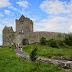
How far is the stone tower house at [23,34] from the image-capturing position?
54.4 metres

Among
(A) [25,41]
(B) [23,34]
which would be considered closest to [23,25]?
(B) [23,34]

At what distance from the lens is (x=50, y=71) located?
10266 millimetres

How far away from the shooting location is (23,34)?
184 ft

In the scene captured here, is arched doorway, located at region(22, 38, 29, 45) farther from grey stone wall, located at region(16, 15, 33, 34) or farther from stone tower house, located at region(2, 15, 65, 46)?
grey stone wall, located at region(16, 15, 33, 34)

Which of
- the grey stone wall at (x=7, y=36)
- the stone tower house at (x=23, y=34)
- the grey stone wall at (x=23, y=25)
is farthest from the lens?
the grey stone wall at (x=23, y=25)

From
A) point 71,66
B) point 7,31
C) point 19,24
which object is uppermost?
point 19,24

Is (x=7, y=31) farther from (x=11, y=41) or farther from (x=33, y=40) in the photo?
(x=33, y=40)

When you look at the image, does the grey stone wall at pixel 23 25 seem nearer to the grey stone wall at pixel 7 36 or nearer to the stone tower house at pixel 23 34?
the stone tower house at pixel 23 34

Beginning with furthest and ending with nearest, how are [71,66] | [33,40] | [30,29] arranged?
[30,29], [33,40], [71,66]

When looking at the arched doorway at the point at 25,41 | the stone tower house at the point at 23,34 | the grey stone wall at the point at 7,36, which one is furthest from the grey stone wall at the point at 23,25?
the arched doorway at the point at 25,41

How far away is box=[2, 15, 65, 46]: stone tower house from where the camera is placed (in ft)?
178

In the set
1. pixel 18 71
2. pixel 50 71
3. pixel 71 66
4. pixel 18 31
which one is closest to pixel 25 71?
pixel 18 71

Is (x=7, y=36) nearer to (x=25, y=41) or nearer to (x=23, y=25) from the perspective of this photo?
(x=25, y=41)

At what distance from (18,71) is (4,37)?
161 ft
